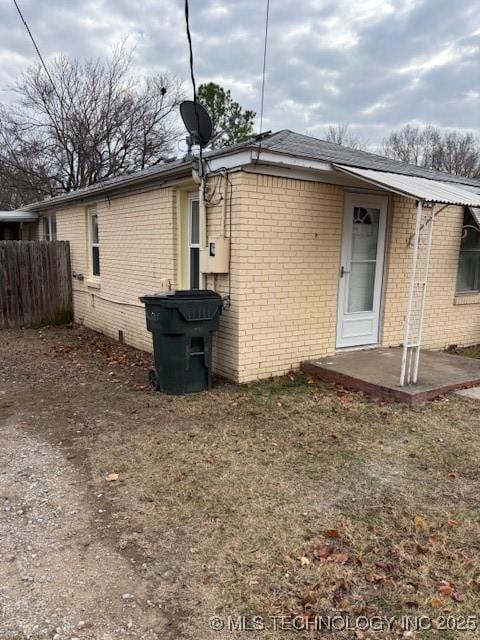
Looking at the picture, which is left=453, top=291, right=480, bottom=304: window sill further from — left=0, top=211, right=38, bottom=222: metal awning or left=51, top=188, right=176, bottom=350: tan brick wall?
left=0, top=211, right=38, bottom=222: metal awning

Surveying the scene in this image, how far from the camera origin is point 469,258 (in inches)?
310

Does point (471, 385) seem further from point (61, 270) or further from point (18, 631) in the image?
point (61, 270)

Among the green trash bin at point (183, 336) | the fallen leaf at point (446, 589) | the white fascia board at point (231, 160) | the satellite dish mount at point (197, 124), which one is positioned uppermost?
the satellite dish mount at point (197, 124)

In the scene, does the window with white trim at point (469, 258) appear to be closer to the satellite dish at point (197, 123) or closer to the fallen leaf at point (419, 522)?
the satellite dish at point (197, 123)

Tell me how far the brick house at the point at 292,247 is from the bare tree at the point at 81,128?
42.6 feet

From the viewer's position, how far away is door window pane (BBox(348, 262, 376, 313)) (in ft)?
20.9

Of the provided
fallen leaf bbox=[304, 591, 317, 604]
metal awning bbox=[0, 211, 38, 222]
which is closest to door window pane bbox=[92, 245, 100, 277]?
metal awning bbox=[0, 211, 38, 222]

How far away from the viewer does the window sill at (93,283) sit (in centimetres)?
907

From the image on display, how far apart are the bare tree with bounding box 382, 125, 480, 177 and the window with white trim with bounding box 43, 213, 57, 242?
2451 centimetres

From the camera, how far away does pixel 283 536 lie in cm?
263

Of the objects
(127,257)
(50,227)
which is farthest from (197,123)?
(50,227)

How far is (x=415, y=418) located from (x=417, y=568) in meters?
2.29

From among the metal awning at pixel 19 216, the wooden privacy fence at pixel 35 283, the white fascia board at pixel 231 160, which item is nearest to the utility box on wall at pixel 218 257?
the white fascia board at pixel 231 160

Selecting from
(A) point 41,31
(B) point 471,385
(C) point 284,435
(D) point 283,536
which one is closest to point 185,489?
(D) point 283,536
